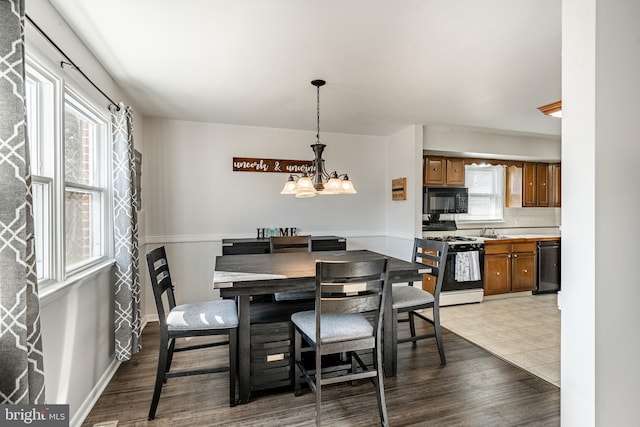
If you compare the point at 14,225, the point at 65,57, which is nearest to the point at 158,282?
the point at 14,225

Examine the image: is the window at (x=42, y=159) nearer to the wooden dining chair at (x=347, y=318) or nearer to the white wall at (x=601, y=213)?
the wooden dining chair at (x=347, y=318)

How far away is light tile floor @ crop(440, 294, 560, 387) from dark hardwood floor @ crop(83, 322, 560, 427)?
26 cm

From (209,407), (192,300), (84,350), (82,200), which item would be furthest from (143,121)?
(209,407)

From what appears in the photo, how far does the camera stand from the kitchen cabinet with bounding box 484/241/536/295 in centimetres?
463

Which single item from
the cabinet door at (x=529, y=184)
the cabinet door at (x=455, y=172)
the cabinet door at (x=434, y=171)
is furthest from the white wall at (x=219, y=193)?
the cabinet door at (x=529, y=184)

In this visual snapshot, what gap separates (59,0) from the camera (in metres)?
1.75

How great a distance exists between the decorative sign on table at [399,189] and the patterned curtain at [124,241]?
3266mm

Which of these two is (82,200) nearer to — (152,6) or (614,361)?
(152,6)

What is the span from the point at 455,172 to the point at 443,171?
0.22 m

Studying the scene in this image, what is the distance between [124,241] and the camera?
268 centimetres

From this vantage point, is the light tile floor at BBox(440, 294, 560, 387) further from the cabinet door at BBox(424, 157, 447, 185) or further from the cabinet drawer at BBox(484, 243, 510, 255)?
the cabinet door at BBox(424, 157, 447, 185)

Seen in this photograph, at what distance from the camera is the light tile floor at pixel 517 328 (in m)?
2.85

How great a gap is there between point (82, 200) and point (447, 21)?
2.79 m

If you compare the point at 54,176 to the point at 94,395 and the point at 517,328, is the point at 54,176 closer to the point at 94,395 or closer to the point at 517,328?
the point at 94,395
